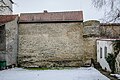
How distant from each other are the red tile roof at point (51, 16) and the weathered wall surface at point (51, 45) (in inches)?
27.5

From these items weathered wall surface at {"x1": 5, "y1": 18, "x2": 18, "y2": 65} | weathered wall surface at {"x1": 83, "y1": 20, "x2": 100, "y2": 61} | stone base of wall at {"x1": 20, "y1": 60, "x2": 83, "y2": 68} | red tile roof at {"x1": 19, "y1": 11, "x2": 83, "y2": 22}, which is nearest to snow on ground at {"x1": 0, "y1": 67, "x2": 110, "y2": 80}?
weathered wall surface at {"x1": 5, "y1": 18, "x2": 18, "y2": 65}

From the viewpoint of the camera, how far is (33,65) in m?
30.2

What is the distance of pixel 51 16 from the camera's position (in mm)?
31672

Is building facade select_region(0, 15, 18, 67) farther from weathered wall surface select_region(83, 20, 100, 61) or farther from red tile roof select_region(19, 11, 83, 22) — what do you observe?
weathered wall surface select_region(83, 20, 100, 61)

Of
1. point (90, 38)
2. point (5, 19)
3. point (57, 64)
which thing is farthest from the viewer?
point (57, 64)

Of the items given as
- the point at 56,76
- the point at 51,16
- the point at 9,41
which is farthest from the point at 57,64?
the point at 56,76

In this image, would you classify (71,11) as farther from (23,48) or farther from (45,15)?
(23,48)

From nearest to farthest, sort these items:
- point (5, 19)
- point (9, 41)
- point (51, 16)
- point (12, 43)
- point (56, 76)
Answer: point (56, 76), point (9, 41), point (12, 43), point (5, 19), point (51, 16)

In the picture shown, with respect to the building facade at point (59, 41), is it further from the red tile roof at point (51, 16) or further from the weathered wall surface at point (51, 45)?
the red tile roof at point (51, 16)

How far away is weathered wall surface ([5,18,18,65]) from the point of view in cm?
2800

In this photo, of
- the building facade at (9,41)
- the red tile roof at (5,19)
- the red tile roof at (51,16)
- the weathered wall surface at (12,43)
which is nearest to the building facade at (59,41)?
the red tile roof at (51,16)

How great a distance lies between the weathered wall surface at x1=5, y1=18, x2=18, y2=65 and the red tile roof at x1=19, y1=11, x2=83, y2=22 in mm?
1838

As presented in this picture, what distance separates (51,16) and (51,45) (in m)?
3.73

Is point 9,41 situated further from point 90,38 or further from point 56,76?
point 56,76
